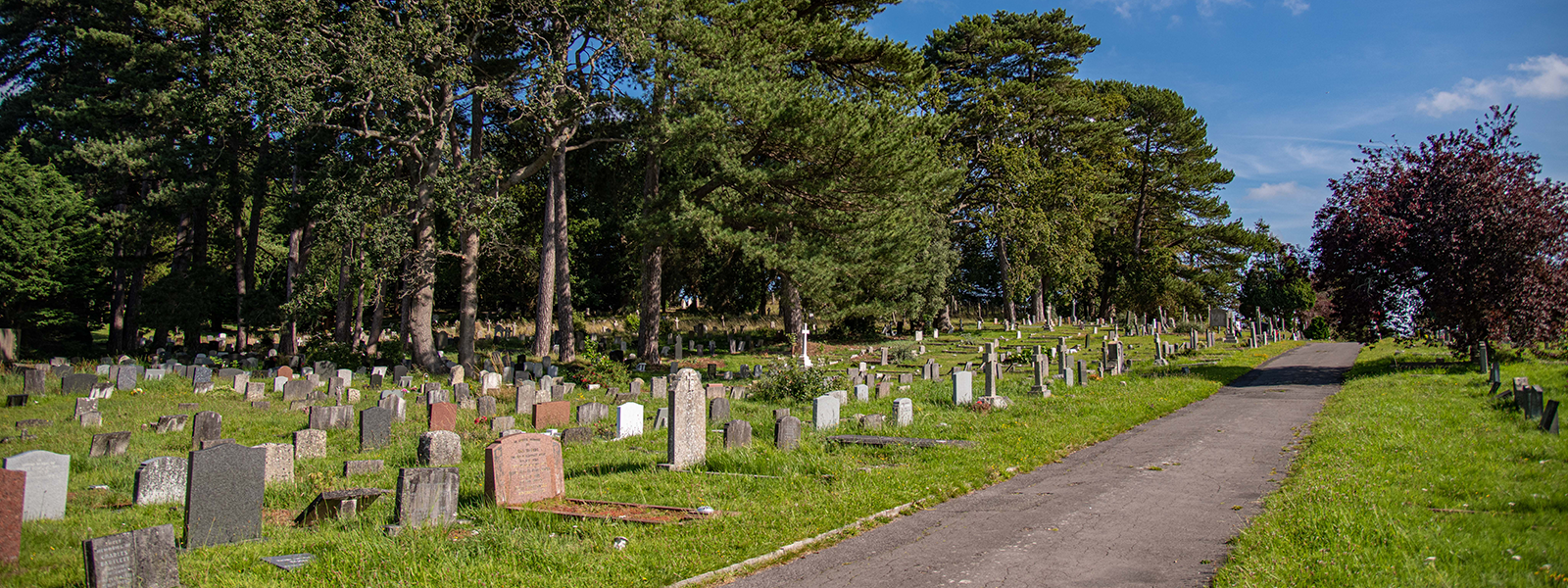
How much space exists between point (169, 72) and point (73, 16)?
28.7 feet

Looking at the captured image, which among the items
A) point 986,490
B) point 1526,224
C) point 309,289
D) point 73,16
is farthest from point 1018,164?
point 73,16


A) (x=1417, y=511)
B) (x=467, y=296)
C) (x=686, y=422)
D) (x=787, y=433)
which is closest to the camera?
(x=1417, y=511)

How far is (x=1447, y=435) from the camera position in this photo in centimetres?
941

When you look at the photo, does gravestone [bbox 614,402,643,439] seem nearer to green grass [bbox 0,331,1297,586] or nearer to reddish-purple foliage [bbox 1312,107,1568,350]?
green grass [bbox 0,331,1297,586]

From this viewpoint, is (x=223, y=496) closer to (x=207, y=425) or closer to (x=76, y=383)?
(x=207, y=425)

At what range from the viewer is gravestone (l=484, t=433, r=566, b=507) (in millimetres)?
7418

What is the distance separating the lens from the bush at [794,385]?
16.1 meters

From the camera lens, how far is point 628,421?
12289mm

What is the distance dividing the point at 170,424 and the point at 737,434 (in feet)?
31.6

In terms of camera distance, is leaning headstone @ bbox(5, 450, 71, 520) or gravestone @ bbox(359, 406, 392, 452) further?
gravestone @ bbox(359, 406, 392, 452)

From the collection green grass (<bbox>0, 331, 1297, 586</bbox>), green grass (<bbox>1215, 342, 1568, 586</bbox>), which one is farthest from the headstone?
green grass (<bbox>1215, 342, 1568, 586</bbox>)

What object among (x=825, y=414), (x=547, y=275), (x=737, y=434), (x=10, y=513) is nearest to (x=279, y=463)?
(x=10, y=513)

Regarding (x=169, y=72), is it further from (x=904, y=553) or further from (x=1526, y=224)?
(x=1526, y=224)

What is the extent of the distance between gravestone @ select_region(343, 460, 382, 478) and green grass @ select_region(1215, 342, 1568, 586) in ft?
28.0
